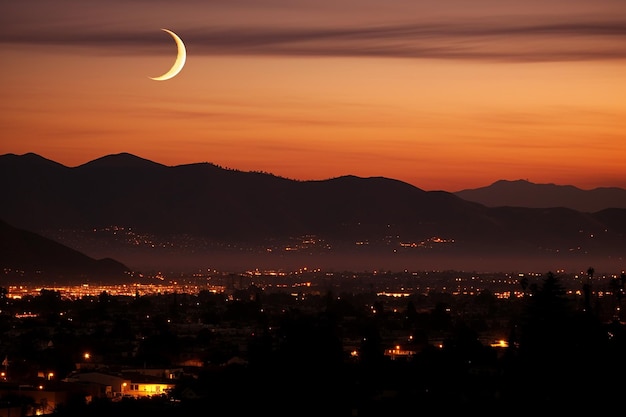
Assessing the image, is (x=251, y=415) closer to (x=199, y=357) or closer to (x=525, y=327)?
(x=525, y=327)

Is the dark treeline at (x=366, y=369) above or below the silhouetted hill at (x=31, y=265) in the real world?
below

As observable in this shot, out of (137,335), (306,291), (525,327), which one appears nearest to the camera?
(525,327)

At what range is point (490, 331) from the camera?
94562mm

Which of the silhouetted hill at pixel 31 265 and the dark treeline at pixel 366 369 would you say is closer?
the dark treeline at pixel 366 369

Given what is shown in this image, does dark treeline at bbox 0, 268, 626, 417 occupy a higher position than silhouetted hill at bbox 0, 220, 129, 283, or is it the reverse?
silhouetted hill at bbox 0, 220, 129, 283

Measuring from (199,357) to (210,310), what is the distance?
1876 inches

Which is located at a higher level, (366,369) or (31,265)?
(31,265)

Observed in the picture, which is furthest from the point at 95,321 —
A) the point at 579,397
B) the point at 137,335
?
the point at 579,397

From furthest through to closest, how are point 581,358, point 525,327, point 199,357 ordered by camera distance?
point 199,357 → point 525,327 → point 581,358

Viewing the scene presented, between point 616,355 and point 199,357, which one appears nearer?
point 616,355

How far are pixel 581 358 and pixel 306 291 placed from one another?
5250 inches

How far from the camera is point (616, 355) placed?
40.7 m

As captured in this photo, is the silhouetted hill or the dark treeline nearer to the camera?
the dark treeline

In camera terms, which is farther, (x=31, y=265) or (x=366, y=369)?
(x=31, y=265)
